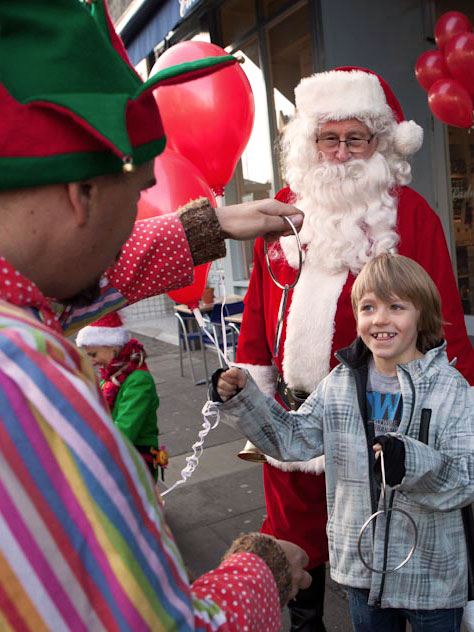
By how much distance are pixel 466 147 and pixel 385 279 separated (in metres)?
4.62

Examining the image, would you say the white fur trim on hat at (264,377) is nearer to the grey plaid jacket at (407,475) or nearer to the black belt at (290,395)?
the black belt at (290,395)

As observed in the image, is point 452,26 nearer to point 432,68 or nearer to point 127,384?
point 432,68

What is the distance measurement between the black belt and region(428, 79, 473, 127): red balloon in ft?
8.97

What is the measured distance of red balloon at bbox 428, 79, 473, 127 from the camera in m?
4.26

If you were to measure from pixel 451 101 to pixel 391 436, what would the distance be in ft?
11.0

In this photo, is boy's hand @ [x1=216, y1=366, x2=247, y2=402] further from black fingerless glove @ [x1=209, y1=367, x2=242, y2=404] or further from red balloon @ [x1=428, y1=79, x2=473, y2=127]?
red balloon @ [x1=428, y1=79, x2=473, y2=127]

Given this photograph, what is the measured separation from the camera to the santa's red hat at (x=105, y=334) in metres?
3.46

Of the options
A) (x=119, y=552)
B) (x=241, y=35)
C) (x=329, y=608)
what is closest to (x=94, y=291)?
(x=119, y=552)

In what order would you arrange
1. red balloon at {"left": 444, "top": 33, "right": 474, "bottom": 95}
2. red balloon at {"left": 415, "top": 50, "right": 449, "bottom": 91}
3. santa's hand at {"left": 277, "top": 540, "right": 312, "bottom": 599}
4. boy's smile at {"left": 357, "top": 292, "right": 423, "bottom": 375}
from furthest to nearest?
1. red balloon at {"left": 415, "top": 50, "right": 449, "bottom": 91}
2. red balloon at {"left": 444, "top": 33, "right": 474, "bottom": 95}
3. boy's smile at {"left": 357, "top": 292, "right": 423, "bottom": 375}
4. santa's hand at {"left": 277, "top": 540, "right": 312, "bottom": 599}

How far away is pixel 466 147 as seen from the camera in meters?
5.92

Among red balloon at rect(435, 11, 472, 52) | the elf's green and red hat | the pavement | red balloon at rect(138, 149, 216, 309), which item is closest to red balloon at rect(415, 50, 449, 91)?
red balloon at rect(435, 11, 472, 52)

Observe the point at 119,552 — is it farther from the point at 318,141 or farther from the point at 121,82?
the point at 318,141

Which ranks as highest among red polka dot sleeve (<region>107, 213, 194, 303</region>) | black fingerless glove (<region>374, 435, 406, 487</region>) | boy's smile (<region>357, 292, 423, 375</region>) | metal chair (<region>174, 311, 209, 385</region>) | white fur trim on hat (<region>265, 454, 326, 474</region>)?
red polka dot sleeve (<region>107, 213, 194, 303</region>)

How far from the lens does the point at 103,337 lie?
3.48 metres
